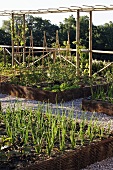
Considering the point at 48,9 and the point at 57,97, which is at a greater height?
the point at 48,9

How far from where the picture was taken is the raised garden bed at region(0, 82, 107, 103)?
29.9 ft

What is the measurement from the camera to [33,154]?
5.08m

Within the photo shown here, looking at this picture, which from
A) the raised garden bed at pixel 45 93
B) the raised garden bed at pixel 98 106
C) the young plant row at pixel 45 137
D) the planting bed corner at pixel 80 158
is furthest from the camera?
the raised garden bed at pixel 45 93

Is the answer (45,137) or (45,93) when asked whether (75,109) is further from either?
(45,137)

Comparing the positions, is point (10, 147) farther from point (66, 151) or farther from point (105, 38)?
point (105, 38)

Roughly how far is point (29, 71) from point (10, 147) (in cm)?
560

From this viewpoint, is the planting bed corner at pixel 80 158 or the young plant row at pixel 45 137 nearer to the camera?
the planting bed corner at pixel 80 158

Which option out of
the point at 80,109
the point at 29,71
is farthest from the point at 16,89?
the point at 80,109

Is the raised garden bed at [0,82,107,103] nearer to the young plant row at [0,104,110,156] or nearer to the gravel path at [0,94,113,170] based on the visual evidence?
the gravel path at [0,94,113,170]

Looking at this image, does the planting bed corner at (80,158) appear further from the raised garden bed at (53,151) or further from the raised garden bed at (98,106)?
the raised garden bed at (98,106)

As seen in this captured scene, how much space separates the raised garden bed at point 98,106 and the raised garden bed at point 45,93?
2.66ft

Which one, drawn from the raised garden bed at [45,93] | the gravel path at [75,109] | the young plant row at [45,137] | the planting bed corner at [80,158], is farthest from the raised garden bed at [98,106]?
the planting bed corner at [80,158]

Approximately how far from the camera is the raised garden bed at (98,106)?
789 cm

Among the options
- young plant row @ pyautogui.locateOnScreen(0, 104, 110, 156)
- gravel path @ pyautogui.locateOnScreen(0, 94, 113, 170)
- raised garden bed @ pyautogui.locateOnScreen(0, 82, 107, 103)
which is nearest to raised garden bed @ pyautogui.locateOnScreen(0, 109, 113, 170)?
young plant row @ pyautogui.locateOnScreen(0, 104, 110, 156)
